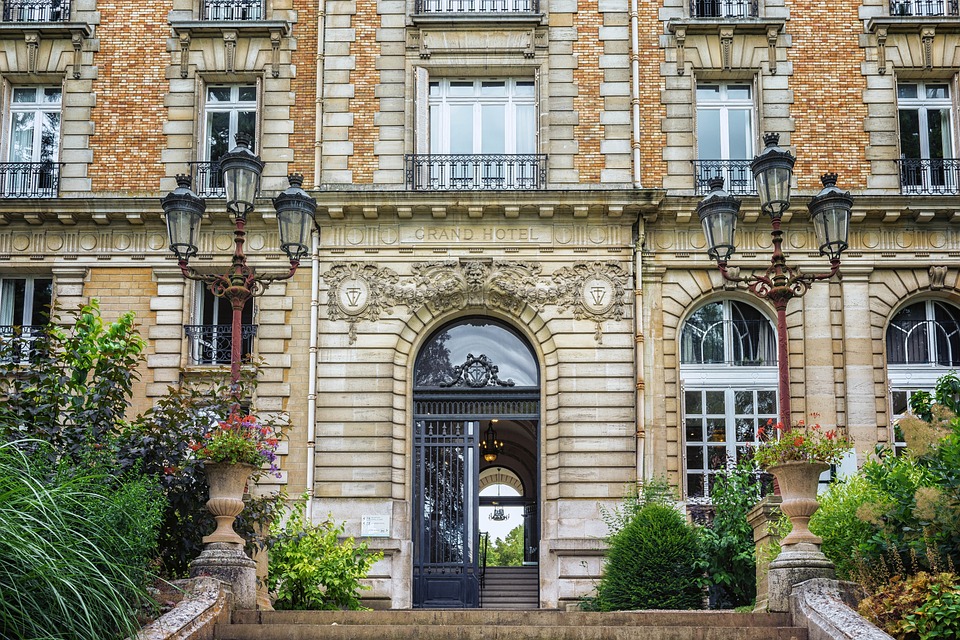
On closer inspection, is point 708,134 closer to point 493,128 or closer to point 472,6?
point 493,128

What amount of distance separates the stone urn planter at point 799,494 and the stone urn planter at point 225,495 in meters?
5.90

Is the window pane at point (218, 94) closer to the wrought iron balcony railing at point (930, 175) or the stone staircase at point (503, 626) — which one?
the wrought iron balcony railing at point (930, 175)

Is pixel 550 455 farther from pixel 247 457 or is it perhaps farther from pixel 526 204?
pixel 247 457

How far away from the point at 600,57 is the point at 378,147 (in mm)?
4389

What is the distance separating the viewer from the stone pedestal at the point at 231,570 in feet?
42.7

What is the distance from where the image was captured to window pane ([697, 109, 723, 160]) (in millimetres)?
22531

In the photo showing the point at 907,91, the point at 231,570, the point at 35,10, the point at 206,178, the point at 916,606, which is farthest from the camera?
the point at 35,10

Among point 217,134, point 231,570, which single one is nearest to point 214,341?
point 217,134

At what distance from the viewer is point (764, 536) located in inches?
576

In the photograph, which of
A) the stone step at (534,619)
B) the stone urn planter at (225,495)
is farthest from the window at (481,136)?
the stone step at (534,619)

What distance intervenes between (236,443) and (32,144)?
Result: 12.1 meters

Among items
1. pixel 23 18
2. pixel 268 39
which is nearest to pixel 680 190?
pixel 268 39

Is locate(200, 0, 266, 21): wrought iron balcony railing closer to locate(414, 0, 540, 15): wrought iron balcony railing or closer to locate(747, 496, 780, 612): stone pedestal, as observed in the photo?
locate(414, 0, 540, 15): wrought iron balcony railing

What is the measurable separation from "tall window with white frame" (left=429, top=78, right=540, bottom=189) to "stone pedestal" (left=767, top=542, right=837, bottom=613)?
34.7 ft
